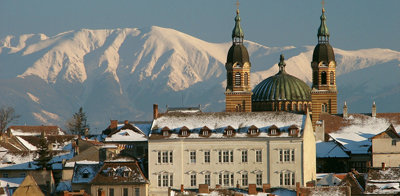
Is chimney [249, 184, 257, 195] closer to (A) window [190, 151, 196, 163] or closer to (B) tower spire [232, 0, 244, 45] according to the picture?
(A) window [190, 151, 196, 163]

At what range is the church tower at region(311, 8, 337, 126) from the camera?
17925 centimetres

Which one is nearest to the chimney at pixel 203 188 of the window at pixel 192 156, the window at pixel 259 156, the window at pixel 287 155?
the window at pixel 192 156

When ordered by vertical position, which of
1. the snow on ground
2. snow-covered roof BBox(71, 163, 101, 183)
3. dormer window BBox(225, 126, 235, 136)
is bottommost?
snow-covered roof BBox(71, 163, 101, 183)

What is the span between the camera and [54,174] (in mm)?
138875

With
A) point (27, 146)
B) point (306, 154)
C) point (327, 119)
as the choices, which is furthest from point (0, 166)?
point (327, 119)

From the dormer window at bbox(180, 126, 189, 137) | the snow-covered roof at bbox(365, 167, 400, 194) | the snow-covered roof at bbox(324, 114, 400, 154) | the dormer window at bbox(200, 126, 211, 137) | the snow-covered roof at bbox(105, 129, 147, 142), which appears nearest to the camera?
the snow-covered roof at bbox(365, 167, 400, 194)

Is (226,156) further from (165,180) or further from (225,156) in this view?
(165,180)

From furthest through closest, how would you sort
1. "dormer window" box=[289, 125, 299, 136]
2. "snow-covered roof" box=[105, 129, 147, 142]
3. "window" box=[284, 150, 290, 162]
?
"snow-covered roof" box=[105, 129, 147, 142] < "dormer window" box=[289, 125, 299, 136] < "window" box=[284, 150, 290, 162]

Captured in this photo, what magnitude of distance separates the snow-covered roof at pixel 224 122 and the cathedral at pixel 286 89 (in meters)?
47.8

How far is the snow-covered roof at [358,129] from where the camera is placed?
159750 mm

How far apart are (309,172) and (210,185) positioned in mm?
10945

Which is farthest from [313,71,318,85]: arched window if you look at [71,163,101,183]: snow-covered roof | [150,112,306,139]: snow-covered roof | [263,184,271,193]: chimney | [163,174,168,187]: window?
[71,163,101,183]: snow-covered roof

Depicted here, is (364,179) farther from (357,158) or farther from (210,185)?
(357,158)

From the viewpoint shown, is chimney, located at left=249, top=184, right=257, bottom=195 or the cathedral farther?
the cathedral
